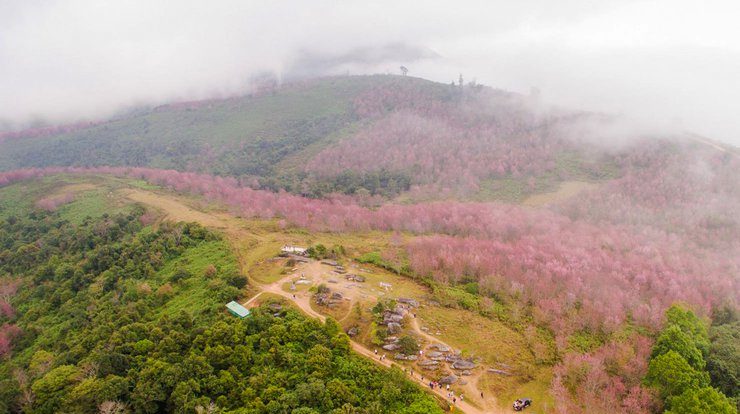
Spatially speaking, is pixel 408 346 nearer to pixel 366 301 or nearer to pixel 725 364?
pixel 366 301

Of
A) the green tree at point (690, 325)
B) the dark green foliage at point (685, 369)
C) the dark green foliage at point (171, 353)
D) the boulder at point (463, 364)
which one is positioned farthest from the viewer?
the green tree at point (690, 325)

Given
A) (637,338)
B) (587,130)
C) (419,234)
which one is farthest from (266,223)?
(587,130)

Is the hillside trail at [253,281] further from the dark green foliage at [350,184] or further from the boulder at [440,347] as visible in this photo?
the dark green foliage at [350,184]

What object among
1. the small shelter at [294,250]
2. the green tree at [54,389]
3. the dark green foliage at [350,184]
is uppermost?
the small shelter at [294,250]

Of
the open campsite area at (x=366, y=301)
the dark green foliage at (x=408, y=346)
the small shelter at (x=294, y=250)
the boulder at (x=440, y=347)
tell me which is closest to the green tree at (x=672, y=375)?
the open campsite area at (x=366, y=301)

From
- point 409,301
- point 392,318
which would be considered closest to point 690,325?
point 409,301

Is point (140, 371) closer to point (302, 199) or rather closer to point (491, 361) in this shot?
point (491, 361)
